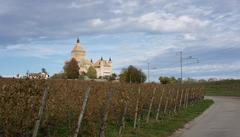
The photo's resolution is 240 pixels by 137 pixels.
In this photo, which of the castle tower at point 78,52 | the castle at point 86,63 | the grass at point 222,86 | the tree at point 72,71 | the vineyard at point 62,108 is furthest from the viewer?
the grass at point 222,86

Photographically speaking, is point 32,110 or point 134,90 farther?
point 134,90

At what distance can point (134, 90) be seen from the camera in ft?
81.7

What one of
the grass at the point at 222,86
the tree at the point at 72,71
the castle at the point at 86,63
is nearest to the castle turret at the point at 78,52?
the castle at the point at 86,63

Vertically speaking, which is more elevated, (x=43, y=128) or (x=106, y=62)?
(x=106, y=62)

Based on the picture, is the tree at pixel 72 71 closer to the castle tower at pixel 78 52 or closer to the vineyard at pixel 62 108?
the vineyard at pixel 62 108

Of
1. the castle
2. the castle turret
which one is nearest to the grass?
the castle

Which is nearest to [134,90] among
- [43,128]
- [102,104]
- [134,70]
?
[102,104]

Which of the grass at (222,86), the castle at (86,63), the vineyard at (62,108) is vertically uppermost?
the castle at (86,63)

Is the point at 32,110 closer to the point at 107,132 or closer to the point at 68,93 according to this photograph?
the point at 68,93

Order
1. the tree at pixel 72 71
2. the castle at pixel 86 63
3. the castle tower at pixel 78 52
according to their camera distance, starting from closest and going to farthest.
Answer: the tree at pixel 72 71, the castle at pixel 86 63, the castle tower at pixel 78 52

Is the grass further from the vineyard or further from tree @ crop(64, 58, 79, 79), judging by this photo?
the vineyard

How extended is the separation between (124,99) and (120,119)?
3.30 ft

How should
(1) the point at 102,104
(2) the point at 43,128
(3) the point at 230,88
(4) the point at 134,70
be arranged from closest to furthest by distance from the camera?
(2) the point at 43,128 < (1) the point at 102,104 < (4) the point at 134,70 < (3) the point at 230,88

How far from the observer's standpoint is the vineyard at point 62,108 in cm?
1049
